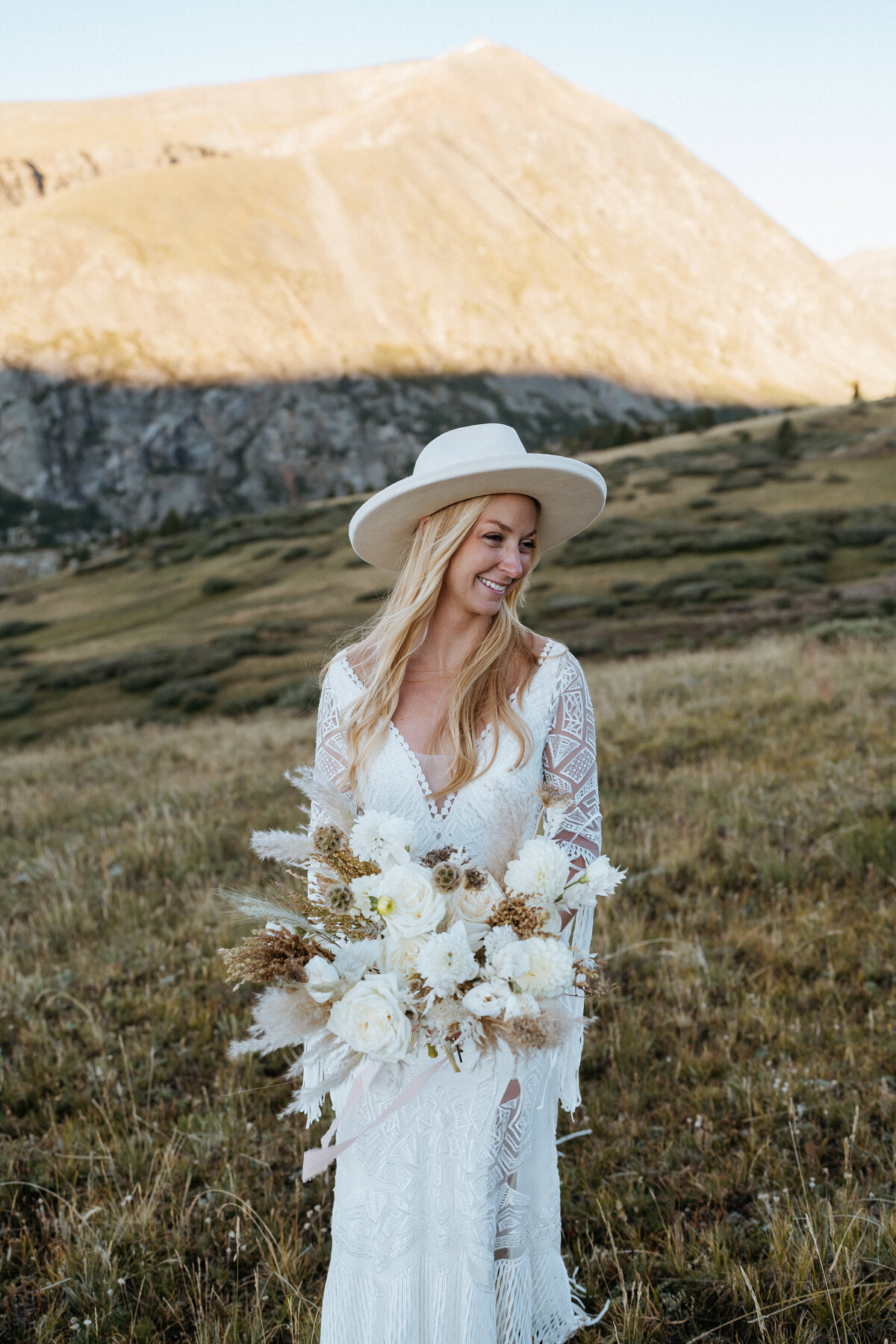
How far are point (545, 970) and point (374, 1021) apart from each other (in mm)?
354

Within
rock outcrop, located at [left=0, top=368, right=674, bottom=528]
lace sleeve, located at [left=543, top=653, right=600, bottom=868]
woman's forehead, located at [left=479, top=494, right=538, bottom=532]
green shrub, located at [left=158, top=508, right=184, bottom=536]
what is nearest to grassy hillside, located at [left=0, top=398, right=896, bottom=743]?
green shrub, located at [left=158, top=508, right=184, bottom=536]

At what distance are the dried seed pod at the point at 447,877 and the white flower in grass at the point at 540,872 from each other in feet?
0.39

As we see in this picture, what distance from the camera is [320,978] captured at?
172cm

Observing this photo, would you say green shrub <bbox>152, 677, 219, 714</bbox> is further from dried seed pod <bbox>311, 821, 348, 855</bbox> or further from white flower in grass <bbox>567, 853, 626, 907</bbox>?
white flower in grass <bbox>567, 853, 626, 907</bbox>

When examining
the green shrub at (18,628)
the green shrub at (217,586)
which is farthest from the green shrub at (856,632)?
the green shrub at (18,628)

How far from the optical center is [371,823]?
6.27ft

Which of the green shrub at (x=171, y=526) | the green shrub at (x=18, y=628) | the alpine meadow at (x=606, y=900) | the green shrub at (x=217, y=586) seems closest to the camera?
the alpine meadow at (x=606, y=900)

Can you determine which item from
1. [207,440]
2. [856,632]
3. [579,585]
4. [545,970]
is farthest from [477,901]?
[207,440]

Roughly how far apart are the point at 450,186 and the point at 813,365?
8126 centimetres

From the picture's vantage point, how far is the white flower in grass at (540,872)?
1.82 metres

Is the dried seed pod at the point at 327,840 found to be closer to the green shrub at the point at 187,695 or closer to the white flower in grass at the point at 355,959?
the white flower in grass at the point at 355,959

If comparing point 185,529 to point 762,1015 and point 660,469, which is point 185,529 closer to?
point 660,469

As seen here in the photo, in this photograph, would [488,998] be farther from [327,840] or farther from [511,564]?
[511,564]

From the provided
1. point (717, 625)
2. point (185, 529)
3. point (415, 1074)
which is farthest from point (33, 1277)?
point (185, 529)
